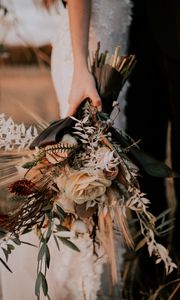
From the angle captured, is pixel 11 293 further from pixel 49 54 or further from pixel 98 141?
pixel 49 54

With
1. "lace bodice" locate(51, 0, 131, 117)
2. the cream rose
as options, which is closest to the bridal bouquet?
the cream rose

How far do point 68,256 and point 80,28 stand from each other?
16.4 inches

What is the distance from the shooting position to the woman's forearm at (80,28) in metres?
1.05

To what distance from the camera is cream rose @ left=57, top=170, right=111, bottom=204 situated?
91 centimetres

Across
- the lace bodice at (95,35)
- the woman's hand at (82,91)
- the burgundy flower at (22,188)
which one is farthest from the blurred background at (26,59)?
the burgundy flower at (22,188)

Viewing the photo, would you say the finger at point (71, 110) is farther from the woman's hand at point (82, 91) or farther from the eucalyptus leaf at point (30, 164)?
the eucalyptus leaf at point (30, 164)

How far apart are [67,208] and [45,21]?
1.39 feet

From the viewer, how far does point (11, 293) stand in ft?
3.57

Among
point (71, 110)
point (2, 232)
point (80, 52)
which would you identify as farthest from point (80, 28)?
point (2, 232)

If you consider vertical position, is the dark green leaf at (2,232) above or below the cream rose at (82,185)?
below

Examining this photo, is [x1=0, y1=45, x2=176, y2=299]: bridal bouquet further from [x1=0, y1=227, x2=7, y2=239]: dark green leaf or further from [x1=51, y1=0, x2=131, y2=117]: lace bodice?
[x1=51, y1=0, x2=131, y2=117]: lace bodice

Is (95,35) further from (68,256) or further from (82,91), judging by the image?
(68,256)

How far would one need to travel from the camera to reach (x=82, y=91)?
40.0 inches

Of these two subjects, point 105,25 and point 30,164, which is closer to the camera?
point 30,164
